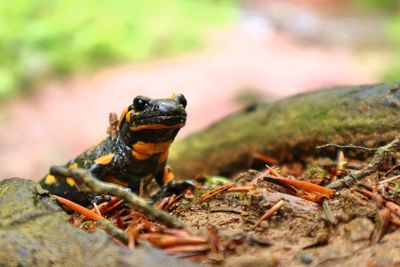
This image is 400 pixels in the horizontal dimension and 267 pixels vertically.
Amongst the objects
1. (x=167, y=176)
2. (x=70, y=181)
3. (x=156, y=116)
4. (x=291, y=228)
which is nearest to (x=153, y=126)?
(x=156, y=116)

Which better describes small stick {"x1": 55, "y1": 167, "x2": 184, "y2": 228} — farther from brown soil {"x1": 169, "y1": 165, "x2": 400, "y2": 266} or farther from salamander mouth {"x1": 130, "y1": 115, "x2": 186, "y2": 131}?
salamander mouth {"x1": 130, "y1": 115, "x2": 186, "y2": 131}

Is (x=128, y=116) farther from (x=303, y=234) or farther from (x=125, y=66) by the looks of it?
(x=125, y=66)

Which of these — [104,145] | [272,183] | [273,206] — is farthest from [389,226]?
[104,145]

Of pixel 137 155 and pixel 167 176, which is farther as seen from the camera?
pixel 167 176

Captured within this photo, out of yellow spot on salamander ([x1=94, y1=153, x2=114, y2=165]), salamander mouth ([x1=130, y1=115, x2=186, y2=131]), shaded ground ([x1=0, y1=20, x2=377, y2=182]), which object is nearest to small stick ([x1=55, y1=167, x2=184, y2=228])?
salamander mouth ([x1=130, y1=115, x2=186, y2=131])

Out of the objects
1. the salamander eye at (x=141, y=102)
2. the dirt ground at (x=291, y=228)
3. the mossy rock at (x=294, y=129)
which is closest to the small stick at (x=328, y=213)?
the dirt ground at (x=291, y=228)

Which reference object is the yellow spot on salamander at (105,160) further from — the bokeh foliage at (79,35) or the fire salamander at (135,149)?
the bokeh foliage at (79,35)
